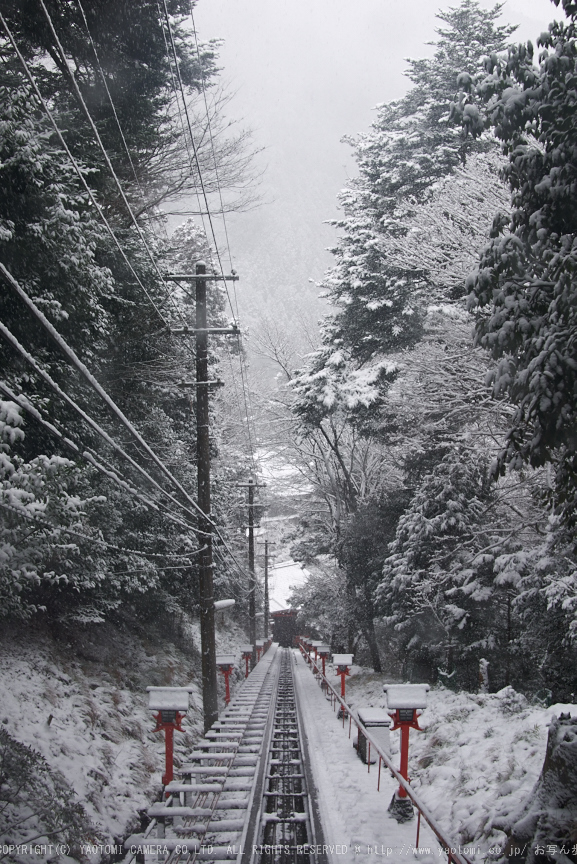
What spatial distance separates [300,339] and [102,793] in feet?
72.6

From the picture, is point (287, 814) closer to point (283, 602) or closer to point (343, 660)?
point (343, 660)

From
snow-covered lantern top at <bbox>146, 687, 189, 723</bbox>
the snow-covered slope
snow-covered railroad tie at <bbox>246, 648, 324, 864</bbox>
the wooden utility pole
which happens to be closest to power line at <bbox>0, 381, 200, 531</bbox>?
snow-covered lantern top at <bbox>146, 687, 189, 723</bbox>

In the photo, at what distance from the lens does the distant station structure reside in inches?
2594

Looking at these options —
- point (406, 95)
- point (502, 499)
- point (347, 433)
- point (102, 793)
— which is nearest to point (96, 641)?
point (102, 793)

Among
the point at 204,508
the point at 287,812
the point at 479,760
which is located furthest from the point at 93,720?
the point at 479,760

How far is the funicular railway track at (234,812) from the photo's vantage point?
19.3 feet

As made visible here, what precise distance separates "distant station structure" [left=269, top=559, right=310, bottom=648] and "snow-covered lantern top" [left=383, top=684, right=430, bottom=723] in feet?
174

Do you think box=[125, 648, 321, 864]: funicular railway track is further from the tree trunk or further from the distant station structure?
the distant station structure

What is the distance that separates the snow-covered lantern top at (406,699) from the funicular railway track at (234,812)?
1.76 meters

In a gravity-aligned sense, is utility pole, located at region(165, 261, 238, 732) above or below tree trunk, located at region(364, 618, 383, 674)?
above

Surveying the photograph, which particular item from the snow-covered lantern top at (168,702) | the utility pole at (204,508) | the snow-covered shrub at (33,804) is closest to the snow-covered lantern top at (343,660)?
the utility pole at (204,508)

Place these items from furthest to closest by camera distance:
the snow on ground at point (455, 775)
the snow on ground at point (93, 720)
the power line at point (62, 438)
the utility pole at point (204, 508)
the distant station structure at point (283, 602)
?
the distant station structure at point (283, 602), the utility pole at point (204, 508), the snow on ground at point (93, 720), the snow on ground at point (455, 775), the power line at point (62, 438)

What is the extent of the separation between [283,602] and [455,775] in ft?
216

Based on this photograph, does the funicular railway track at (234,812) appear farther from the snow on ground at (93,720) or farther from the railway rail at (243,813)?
the snow on ground at (93,720)
